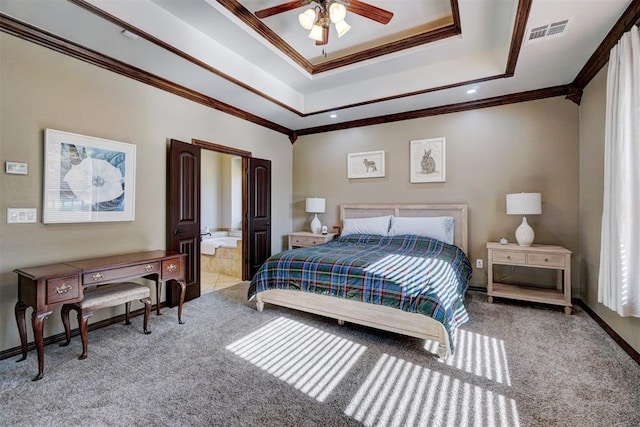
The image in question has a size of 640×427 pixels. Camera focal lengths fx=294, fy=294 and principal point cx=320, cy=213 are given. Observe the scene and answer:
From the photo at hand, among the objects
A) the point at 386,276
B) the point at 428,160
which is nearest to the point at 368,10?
the point at 386,276

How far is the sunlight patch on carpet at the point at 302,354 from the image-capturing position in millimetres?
2002

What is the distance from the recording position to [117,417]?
1.65 m

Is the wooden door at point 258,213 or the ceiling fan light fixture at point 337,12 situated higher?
the ceiling fan light fixture at point 337,12

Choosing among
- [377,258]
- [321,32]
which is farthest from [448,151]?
[321,32]

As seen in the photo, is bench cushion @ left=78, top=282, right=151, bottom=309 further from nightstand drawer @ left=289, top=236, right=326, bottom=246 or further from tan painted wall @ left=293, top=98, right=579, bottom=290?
tan painted wall @ left=293, top=98, right=579, bottom=290

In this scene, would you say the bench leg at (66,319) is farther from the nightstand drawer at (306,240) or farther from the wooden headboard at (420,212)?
the wooden headboard at (420,212)

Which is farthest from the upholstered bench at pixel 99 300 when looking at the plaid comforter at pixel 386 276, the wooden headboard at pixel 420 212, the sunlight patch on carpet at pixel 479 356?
the wooden headboard at pixel 420 212

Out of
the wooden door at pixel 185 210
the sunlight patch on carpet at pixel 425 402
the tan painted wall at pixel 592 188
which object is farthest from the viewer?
the wooden door at pixel 185 210

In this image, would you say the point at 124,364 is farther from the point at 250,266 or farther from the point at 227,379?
the point at 250,266

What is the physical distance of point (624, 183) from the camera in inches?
86.0

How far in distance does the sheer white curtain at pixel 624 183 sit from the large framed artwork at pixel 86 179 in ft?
14.3

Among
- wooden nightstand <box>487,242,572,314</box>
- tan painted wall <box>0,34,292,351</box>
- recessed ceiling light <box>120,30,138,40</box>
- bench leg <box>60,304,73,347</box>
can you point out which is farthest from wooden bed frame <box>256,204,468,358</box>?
recessed ceiling light <box>120,30,138,40</box>

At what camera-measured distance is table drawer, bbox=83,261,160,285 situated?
2.32 m

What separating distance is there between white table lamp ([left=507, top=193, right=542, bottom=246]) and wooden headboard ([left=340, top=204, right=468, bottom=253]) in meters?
0.65
